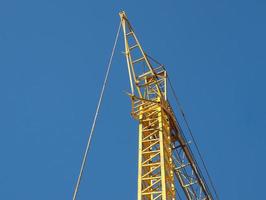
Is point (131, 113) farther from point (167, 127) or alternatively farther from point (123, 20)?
point (123, 20)

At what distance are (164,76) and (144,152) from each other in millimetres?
6004

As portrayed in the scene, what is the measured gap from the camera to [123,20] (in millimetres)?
32156

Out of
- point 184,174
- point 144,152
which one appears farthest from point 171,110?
point 184,174

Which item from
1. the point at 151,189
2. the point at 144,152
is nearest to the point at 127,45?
the point at 144,152

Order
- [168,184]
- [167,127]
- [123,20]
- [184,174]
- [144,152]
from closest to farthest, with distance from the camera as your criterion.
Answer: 1. [168,184]
2. [144,152]
3. [167,127]
4. [123,20]
5. [184,174]

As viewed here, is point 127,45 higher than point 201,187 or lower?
higher

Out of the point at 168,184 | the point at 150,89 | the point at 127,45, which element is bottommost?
the point at 168,184

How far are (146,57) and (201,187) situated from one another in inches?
375

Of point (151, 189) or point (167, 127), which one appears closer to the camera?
point (151, 189)

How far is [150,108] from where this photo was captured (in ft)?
90.7

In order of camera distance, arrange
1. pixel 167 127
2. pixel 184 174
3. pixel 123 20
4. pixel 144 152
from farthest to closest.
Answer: pixel 184 174, pixel 123 20, pixel 167 127, pixel 144 152

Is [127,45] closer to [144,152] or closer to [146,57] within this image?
[146,57]

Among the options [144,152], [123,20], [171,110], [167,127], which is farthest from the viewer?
[123,20]

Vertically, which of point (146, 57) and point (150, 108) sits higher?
point (146, 57)
